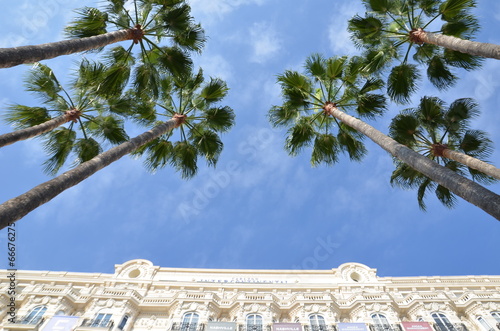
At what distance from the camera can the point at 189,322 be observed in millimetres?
20375

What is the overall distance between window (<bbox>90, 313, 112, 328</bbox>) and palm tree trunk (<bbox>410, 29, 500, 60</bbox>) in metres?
20.5

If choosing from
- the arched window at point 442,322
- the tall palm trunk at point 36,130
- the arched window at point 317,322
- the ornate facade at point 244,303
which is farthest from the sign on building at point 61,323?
the arched window at point 442,322

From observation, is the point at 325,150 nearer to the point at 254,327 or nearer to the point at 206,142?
the point at 206,142

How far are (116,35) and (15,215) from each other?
26.9 ft

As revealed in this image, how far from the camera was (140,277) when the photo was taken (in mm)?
25516

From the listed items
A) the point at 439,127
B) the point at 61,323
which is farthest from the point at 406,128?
the point at 61,323

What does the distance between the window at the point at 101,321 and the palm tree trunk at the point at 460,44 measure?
2049 cm

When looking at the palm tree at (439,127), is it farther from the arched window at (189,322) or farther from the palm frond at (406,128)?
the arched window at (189,322)

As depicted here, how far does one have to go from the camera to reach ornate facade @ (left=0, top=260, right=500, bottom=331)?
19.8m

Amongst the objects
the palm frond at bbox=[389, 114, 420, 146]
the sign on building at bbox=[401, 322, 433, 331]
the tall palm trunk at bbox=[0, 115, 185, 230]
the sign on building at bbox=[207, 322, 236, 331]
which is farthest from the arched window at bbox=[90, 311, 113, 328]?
the palm frond at bbox=[389, 114, 420, 146]

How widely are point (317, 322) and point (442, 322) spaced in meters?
6.99

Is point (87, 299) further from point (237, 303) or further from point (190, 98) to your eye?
point (190, 98)

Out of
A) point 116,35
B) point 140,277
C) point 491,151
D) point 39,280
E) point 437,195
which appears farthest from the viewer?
point 140,277

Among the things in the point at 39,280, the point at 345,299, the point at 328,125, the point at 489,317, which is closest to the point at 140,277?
the point at 39,280
